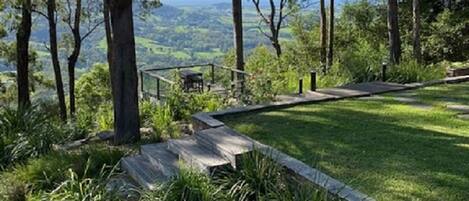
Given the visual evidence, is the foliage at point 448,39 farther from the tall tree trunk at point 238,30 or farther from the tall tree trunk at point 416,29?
the tall tree trunk at point 238,30

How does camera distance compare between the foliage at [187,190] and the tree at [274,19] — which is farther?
the tree at [274,19]

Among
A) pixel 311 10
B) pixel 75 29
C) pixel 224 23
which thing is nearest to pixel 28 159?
pixel 75 29

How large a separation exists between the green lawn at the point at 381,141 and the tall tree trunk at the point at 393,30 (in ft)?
15.3

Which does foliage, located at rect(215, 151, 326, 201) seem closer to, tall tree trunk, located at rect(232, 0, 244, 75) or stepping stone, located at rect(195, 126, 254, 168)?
stepping stone, located at rect(195, 126, 254, 168)

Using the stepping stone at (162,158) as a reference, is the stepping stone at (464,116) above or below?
above

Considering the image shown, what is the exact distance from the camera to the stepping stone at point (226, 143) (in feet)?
18.0

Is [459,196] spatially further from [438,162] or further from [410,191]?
[438,162]

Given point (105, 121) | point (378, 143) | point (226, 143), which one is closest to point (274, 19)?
point (105, 121)

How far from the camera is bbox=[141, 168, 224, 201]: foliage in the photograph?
4.77 meters

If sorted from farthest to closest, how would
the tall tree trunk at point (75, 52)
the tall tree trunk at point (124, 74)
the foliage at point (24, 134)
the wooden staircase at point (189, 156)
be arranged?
the tall tree trunk at point (75, 52), the tall tree trunk at point (124, 74), the foliage at point (24, 134), the wooden staircase at point (189, 156)

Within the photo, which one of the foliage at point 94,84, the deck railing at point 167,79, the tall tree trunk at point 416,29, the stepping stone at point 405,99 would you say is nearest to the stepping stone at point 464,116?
the stepping stone at point 405,99

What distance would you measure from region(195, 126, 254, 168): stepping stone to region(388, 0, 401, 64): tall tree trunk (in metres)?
7.67

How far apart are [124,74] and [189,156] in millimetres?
2178

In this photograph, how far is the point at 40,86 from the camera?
81.4ft
